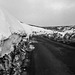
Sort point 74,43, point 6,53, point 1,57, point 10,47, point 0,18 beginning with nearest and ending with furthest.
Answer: point 1,57 < point 6,53 < point 10,47 < point 0,18 < point 74,43

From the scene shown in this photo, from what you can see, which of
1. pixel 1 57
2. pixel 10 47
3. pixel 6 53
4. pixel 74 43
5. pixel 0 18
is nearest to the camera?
pixel 1 57

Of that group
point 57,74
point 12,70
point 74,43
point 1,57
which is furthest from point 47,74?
point 74,43

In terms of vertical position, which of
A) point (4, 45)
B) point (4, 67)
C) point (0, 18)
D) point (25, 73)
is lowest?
point (25, 73)

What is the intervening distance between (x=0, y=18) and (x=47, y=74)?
693cm

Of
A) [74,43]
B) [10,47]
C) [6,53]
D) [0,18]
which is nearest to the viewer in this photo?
[6,53]

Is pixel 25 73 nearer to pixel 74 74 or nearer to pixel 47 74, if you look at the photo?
pixel 47 74

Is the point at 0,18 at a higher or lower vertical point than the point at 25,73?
higher

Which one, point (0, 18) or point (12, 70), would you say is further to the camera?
point (0, 18)

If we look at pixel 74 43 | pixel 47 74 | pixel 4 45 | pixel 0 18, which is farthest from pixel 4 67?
pixel 74 43

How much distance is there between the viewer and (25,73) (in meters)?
11.9

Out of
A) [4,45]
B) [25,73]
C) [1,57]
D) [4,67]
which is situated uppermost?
[4,45]

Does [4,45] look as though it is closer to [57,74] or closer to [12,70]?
[12,70]

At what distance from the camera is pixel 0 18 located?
13.7m

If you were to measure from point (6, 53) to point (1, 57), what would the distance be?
2.64ft
